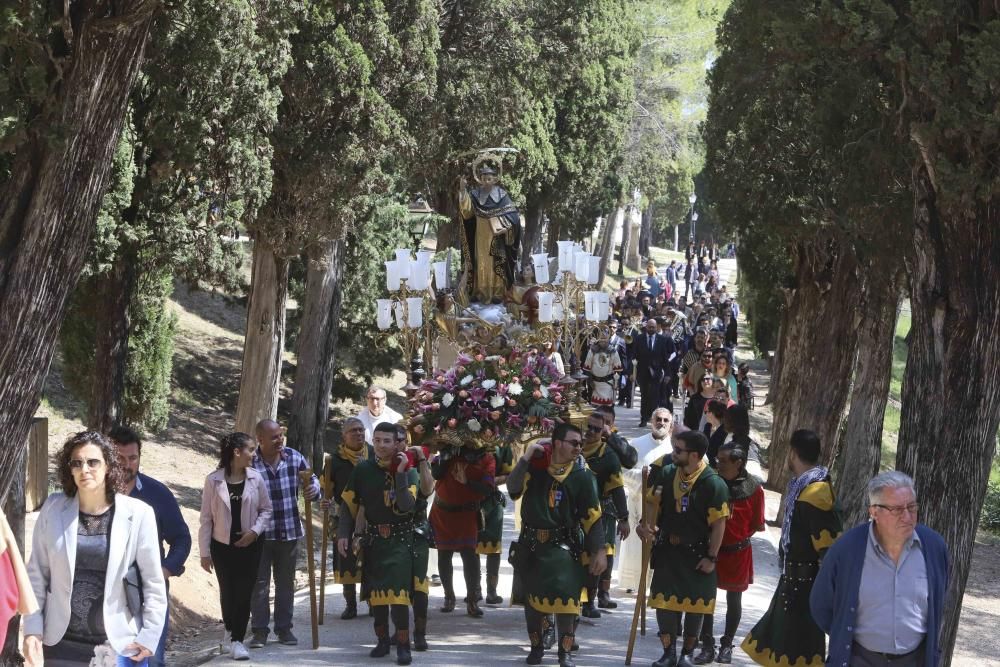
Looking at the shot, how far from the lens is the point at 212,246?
14.8 m

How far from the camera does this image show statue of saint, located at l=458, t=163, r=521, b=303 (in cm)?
1816

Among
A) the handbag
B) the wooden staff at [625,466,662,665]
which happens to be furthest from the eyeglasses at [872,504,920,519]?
the handbag

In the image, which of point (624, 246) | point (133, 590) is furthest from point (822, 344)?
point (624, 246)

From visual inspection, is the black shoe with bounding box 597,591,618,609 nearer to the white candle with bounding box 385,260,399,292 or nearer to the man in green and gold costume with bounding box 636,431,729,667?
the man in green and gold costume with bounding box 636,431,729,667

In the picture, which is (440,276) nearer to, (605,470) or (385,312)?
(385,312)

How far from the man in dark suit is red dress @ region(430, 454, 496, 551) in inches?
459

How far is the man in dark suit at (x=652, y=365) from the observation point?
2277cm

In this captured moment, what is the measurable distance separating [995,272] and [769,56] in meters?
4.81

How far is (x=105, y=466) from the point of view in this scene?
20.9 ft

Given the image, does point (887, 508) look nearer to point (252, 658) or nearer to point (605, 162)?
point (252, 658)

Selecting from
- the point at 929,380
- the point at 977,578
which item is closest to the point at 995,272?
the point at 929,380

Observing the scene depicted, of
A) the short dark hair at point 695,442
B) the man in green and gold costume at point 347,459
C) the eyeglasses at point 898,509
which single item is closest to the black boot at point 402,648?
the man in green and gold costume at point 347,459

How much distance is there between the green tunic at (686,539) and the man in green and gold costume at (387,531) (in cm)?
172

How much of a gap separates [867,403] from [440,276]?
18.9 feet
